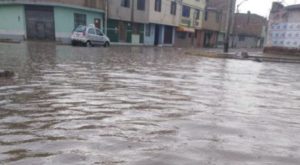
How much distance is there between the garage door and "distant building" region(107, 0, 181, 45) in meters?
6.79

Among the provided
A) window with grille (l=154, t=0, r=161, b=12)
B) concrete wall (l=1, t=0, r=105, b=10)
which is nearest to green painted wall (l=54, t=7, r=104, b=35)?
concrete wall (l=1, t=0, r=105, b=10)

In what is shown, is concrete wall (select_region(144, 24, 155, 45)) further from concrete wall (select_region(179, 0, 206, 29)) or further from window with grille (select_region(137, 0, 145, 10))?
concrete wall (select_region(179, 0, 206, 29))

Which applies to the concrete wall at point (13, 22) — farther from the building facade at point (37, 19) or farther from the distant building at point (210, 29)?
the distant building at point (210, 29)

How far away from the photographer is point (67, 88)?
5645 millimetres

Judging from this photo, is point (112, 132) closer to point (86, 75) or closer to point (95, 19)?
point (86, 75)

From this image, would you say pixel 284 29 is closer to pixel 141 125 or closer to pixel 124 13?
pixel 124 13

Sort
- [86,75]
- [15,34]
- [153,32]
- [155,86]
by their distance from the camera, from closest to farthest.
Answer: [155,86]
[86,75]
[15,34]
[153,32]

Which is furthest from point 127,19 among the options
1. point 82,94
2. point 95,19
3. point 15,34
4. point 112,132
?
point 112,132

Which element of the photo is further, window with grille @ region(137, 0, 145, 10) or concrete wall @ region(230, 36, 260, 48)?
concrete wall @ region(230, 36, 260, 48)

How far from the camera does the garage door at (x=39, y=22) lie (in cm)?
2480

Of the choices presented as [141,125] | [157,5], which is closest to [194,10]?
[157,5]

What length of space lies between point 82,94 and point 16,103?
114cm

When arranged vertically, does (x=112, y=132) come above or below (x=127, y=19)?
below

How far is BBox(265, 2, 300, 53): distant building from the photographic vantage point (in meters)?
21.6
